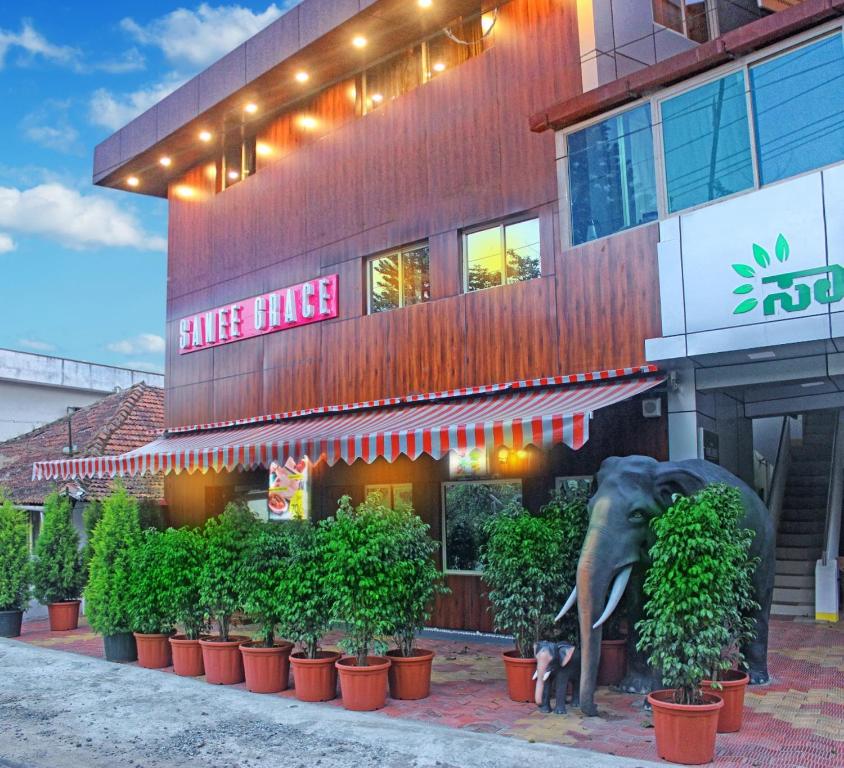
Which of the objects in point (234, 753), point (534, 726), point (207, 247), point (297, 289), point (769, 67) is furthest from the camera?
point (207, 247)

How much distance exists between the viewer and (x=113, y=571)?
12125mm

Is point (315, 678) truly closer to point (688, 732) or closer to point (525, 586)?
point (525, 586)

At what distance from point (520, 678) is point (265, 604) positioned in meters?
2.97

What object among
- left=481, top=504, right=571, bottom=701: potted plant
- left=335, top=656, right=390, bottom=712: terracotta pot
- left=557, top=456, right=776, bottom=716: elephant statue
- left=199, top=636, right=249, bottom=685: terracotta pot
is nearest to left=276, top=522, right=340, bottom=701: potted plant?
left=335, top=656, right=390, bottom=712: terracotta pot

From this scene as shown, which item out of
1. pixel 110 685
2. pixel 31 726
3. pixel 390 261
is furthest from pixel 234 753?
pixel 390 261

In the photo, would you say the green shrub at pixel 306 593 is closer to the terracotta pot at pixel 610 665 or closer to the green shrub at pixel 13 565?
the terracotta pot at pixel 610 665

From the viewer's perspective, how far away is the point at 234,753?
736 centimetres

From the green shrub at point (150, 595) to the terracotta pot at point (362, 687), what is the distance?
3.43 metres

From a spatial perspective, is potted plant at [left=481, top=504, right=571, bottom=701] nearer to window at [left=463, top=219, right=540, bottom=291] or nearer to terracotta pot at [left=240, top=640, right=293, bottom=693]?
terracotta pot at [left=240, top=640, right=293, bottom=693]

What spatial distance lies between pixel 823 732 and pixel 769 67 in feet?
23.9

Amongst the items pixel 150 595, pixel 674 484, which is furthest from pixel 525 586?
pixel 150 595

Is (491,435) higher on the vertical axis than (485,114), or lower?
lower

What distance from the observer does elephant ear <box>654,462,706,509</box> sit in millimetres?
8320

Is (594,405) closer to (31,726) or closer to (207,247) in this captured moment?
(31,726)
